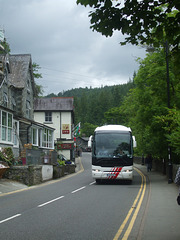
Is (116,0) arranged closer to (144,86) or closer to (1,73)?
(144,86)

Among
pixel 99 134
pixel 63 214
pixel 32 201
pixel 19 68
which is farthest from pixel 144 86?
pixel 63 214

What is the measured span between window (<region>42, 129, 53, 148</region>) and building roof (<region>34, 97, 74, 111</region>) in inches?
592

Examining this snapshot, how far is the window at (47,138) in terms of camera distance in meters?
39.2

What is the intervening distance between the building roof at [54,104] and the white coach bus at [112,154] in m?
35.9

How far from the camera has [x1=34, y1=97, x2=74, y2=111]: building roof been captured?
5769 centimetres

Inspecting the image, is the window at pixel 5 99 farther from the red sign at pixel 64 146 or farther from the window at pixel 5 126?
the red sign at pixel 64 146

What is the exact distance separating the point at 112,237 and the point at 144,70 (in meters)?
21.8

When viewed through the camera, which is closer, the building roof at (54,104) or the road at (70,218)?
the road at (70,218)

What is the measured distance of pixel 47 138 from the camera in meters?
40.6

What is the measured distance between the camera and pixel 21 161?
74.2ft

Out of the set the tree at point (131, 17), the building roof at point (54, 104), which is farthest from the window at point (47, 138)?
the tree at point (131, 17)

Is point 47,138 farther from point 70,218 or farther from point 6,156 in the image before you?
point 70,218

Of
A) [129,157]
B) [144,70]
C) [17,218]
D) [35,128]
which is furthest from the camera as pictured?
[35,128]

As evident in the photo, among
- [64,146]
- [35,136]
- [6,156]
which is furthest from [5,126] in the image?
[64,146]
